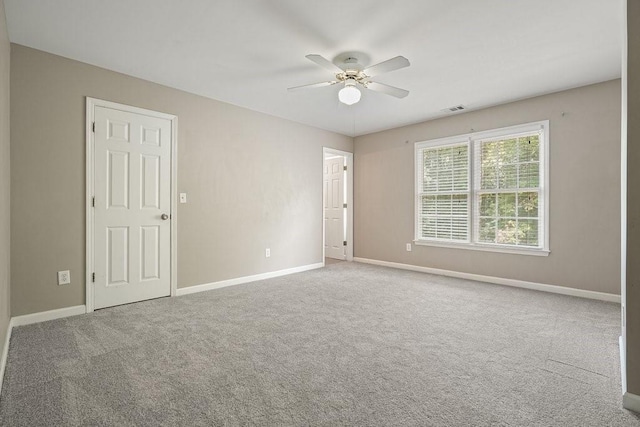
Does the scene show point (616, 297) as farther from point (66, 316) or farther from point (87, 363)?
point (66, 316)

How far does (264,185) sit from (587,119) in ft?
14.0

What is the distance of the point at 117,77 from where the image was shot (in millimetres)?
3389

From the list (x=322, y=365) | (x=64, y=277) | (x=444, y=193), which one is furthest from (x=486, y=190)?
(x=64, y=277)

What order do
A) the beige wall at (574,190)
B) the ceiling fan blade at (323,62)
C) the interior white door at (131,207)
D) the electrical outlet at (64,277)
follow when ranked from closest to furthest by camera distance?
the ceiling fan blade at (323,62), the electrical outlet at (64,277), the interior white door at (131,207), the beige wall at (574,190)

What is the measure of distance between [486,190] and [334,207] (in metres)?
2.99

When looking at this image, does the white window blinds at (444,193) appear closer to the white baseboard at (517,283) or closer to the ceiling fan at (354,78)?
the white baseboard at (517,283)

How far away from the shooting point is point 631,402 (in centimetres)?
167

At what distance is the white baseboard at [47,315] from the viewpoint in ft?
9.17

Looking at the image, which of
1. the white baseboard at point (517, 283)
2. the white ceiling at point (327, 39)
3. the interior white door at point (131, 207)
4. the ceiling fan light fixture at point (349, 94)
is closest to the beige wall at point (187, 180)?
the interior white door at point (131, 207)

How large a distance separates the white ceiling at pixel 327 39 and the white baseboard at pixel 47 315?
2.46m

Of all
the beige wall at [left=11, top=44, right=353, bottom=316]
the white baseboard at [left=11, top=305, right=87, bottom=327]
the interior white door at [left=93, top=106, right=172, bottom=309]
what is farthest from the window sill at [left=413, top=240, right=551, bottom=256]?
the white baseboard at [left=11, top=305, right=87, bottom=327]

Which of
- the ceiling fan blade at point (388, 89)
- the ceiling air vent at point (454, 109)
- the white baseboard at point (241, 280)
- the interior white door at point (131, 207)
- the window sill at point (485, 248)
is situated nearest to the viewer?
the ceiling fan blade at point (388, 89)

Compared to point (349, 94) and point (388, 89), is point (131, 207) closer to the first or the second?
point (349, 94)

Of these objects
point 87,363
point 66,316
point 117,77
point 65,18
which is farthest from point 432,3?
point 66,316
